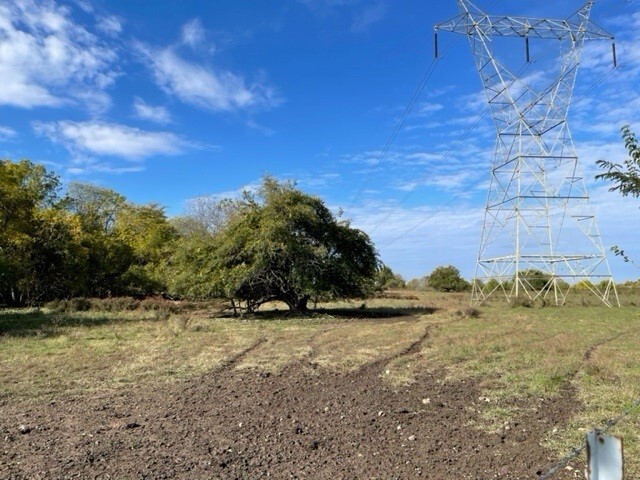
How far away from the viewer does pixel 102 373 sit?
9.25 metres

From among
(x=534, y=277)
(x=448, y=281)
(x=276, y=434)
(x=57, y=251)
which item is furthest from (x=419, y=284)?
(x=276, y=434)

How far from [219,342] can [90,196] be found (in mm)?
43153

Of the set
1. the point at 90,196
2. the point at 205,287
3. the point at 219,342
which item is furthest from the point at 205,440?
the point at 90,196

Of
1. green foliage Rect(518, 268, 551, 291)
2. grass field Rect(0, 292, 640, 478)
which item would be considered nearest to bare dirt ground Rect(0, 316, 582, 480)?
grass field Rect(0, 292, 640, 478)

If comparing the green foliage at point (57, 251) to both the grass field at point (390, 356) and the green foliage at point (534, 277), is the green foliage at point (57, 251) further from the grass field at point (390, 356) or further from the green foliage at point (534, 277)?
the green foliage at point (534, 277)

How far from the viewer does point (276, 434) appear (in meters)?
5.69

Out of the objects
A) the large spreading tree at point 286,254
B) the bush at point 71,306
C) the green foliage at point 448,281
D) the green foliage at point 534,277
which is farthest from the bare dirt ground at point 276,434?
the green foliage at point 448,281

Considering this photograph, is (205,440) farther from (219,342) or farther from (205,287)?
(205,287)

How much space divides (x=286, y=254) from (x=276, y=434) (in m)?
16.3

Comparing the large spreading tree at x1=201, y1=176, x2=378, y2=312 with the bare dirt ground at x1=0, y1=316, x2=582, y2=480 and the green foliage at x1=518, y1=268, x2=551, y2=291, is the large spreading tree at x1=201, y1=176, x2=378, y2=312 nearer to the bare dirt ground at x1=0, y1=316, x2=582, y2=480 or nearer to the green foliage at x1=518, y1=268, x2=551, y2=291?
the green foliage at x1=518, y1=268, x2=551, y2=291

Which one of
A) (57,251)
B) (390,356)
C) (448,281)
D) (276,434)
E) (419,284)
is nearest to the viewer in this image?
(276,434)

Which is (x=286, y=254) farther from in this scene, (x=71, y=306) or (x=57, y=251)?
(x=57, y=251)

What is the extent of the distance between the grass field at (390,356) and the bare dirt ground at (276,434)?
0.38m

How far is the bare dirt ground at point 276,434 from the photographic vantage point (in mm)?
4656
